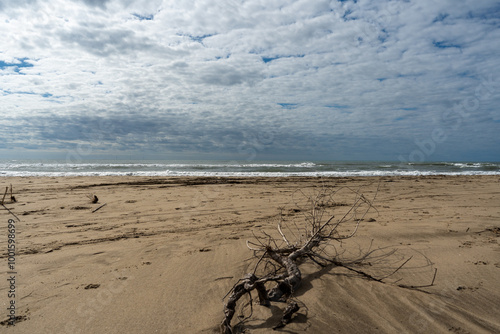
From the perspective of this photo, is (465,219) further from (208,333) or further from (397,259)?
(208,333)

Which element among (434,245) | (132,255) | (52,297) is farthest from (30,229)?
(434,245)

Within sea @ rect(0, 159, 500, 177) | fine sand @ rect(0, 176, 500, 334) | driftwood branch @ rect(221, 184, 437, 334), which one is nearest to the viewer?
driftwood branch @ rect(221, 184, 437, 334)

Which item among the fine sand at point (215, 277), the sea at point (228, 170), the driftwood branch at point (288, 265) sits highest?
the sea at point (228, 170)

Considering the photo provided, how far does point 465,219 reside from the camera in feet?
18.9

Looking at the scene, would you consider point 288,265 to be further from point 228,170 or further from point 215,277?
point 228,170

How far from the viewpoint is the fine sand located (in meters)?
2.35

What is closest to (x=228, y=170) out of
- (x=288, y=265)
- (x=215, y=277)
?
(x=215, y=277)

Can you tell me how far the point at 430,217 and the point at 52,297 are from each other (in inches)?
282

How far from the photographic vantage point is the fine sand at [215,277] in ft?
7.70

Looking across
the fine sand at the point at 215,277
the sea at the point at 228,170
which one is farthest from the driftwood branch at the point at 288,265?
the sea at the point at 228,170

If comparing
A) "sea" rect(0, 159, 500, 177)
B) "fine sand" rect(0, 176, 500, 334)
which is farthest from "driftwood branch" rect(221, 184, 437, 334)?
"sea" rect(0, 159, 500, 177)

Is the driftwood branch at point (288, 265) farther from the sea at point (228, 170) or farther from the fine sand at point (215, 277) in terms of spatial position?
the sea at point (228, 170)

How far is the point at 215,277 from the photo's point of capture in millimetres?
3160

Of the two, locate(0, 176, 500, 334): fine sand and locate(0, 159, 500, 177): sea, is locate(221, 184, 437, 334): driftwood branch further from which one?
locate(0, 159, 500, 177): sea
